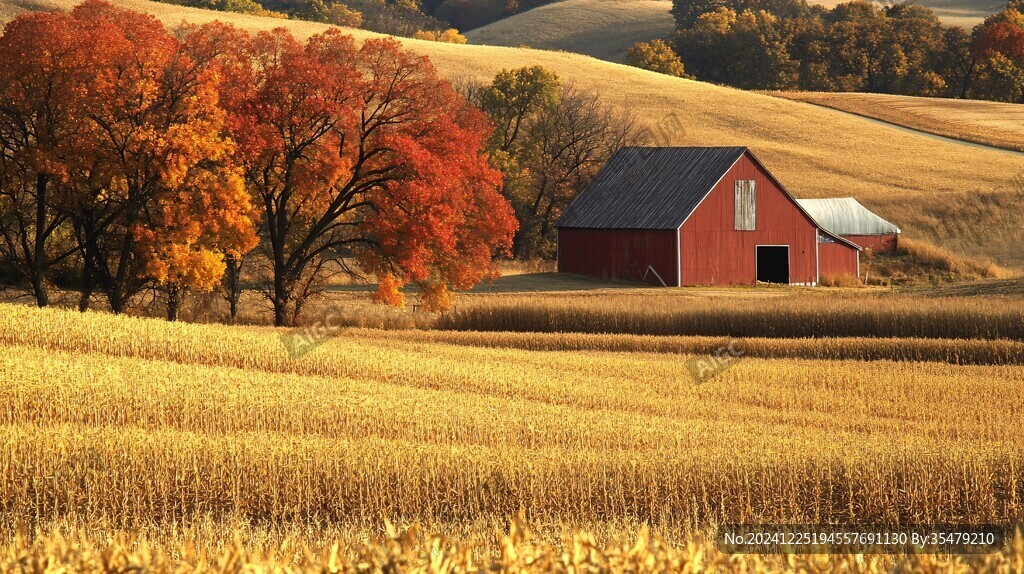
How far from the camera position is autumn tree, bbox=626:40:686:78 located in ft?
351

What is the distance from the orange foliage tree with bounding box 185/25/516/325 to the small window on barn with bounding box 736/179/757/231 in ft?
58.6

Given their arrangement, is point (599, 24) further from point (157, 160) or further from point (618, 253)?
point (157, 160)

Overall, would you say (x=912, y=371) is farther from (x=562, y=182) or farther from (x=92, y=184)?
(x=562, y=182)

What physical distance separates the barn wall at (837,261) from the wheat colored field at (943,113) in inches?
1356

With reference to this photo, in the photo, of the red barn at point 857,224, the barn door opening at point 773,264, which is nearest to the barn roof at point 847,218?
the red barn at point 857,224

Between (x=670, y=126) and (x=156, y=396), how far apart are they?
63355mm

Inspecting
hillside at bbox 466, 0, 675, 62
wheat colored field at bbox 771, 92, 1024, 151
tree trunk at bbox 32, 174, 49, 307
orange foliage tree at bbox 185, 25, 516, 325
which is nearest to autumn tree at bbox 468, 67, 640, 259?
orange foliage tree at bbox 185, 25, 516, 325

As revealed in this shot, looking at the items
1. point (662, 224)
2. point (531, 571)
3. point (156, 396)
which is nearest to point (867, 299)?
point (662, 224)

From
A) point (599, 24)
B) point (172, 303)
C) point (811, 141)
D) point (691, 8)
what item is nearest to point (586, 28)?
point (599, 24)

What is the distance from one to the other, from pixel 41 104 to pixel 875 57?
90.3 m

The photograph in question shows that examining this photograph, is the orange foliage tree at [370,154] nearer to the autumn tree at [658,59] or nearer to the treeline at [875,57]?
the treeline at [875,57]

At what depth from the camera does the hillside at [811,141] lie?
6334 centimetres

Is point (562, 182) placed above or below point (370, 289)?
above

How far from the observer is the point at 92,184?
98.2ft
